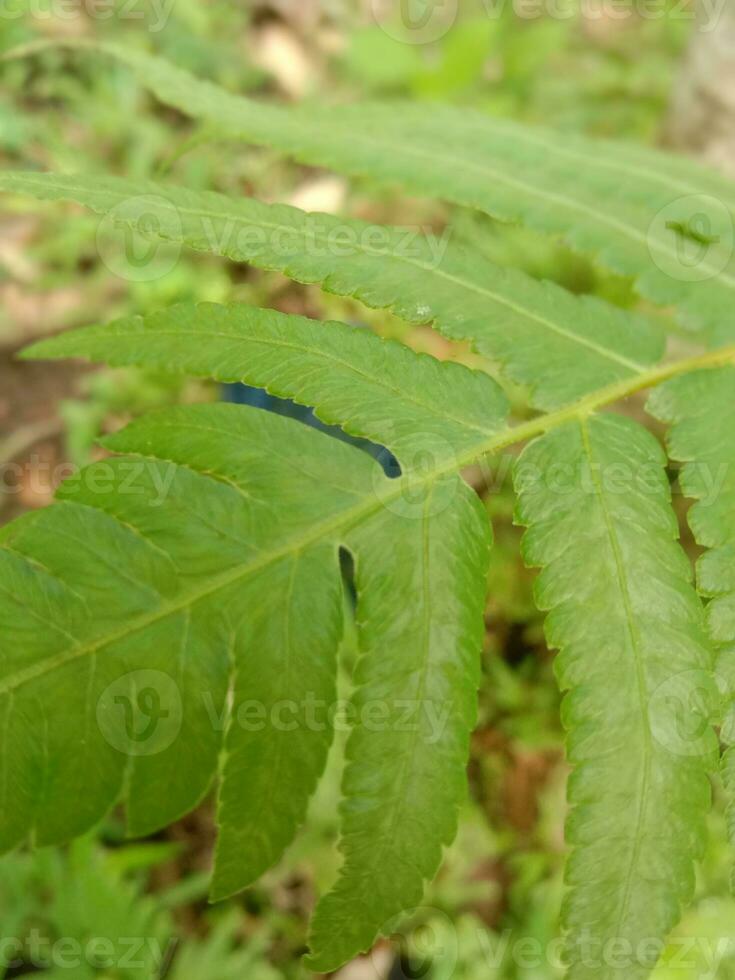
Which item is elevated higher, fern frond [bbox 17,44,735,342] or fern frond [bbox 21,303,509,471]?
fern frond [bbox 17,44,735,342]

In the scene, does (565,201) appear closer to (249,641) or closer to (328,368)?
(328,368)

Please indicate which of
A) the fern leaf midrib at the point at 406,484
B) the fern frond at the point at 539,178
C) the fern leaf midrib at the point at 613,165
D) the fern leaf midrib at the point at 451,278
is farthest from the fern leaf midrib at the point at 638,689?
the fern leaf midrib at the point at 613,165

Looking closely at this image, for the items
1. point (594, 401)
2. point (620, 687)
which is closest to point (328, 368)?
point (594, 401)

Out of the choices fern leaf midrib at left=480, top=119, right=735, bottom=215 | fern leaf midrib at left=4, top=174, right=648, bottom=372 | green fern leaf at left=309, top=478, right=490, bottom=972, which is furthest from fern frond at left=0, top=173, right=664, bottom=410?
fern leaf midrib at left=480, top=119, right=735, bottom=215

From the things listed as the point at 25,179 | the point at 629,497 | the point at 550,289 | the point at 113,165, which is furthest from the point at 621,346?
the point at 113,165

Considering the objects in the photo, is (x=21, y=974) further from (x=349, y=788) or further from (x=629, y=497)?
(x=629, y=497)

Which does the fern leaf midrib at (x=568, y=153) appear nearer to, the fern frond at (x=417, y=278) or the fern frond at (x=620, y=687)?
the fern frond at (x=417, y=278)

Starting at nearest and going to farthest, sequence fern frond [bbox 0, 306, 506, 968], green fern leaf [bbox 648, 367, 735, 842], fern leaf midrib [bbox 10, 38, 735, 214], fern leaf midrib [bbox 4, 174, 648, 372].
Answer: fern frond [bbox 0, 306, 506, 968] → green fern leaf [bbox 648, 367, 735, 842] → fern leaf midrib [bbox 4, 174, 648, 372] → fern leaf midrib [bbox 10, 38, 735, 214]

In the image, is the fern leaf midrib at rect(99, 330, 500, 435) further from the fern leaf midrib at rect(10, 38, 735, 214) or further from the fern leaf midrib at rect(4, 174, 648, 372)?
the fern leaf midrib at rect(10, 38, 735, 214)
